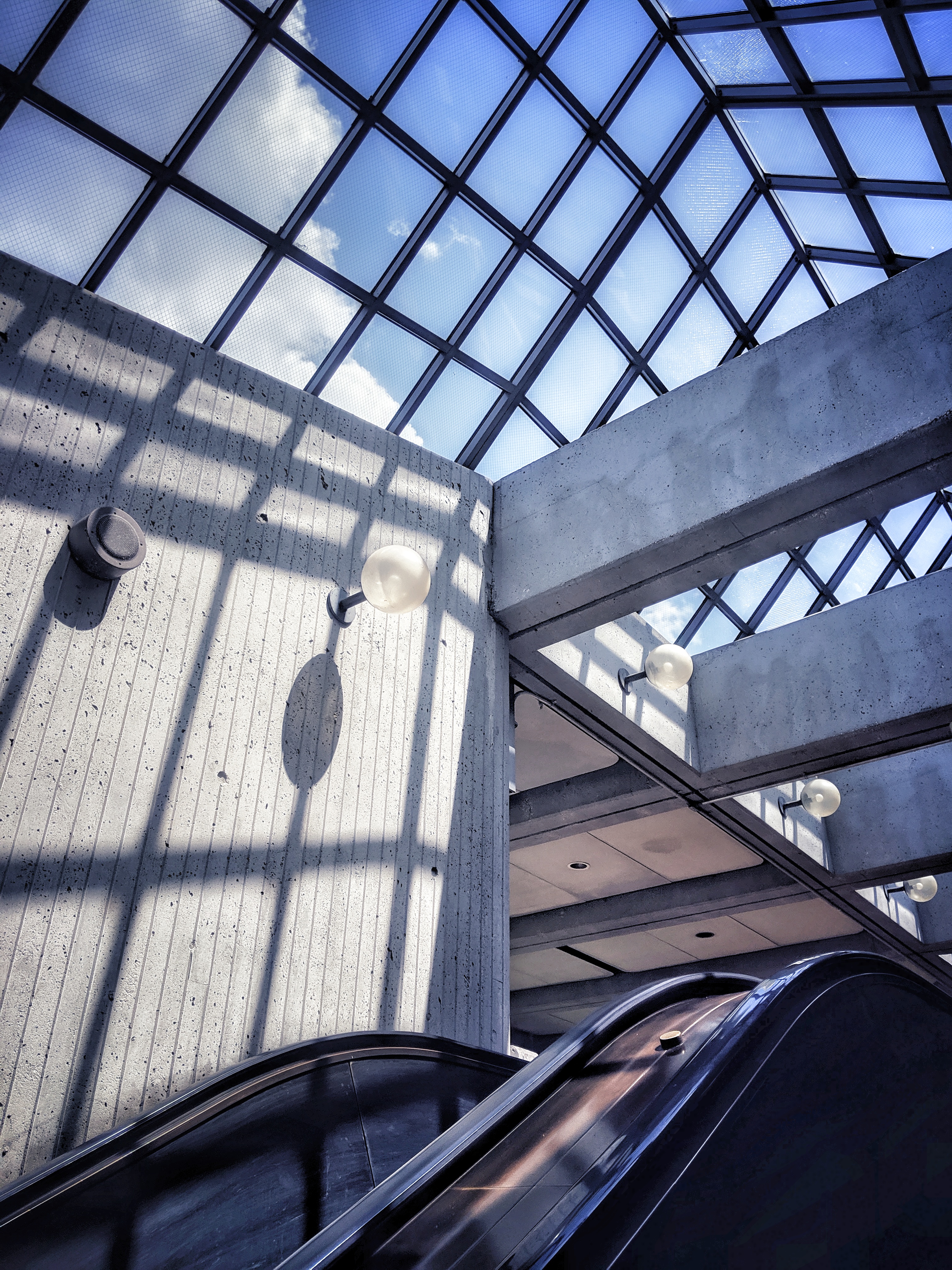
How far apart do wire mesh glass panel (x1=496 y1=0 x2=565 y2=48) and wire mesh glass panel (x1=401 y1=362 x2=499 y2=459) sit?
3.05m

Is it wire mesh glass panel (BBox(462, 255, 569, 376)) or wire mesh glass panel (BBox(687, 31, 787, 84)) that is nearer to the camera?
wire mesh glass panel (BBox(687, 31, 787, 84))

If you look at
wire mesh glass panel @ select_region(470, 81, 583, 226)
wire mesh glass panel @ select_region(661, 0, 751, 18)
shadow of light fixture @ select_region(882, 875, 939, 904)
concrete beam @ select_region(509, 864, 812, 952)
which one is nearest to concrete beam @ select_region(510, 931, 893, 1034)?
concrete beam @ select_region(509, 864, 812, 952)

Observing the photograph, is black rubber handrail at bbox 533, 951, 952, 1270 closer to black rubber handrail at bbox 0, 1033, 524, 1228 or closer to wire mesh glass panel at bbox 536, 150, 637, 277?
black rubber handrail at bbox 0, 1033, 524, 1228

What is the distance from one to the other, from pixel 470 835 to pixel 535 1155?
5.23 meters

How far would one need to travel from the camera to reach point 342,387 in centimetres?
862

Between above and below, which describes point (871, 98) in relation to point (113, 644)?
above

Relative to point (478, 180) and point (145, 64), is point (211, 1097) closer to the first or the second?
point (145, 64)

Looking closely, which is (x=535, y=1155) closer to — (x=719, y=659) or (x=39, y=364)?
(x=39, y=364)

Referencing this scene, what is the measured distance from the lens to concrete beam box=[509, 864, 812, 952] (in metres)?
16.6

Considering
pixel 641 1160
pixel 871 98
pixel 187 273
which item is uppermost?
pixel 871 98

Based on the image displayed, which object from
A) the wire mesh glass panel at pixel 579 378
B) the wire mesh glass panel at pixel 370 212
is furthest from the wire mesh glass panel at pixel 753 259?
the wire mesh glass panel at pixel 370 212

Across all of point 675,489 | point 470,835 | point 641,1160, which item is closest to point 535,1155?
point 641,1160

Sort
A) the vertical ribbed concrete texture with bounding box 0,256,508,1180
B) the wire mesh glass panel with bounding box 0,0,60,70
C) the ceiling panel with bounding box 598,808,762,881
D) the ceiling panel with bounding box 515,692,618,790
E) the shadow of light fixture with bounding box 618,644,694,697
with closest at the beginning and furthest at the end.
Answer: the vertical ribbed concrete texture with bounding box 0,256,508,1180, the wire mesh glass panel with bounding box 0,0,60,70, the shadow of light fixture with bounding box 618,644,694,697, the ceiling panel with bounding box 515,692,618,790, the ceiling panel with bounding box 598,808,762,881

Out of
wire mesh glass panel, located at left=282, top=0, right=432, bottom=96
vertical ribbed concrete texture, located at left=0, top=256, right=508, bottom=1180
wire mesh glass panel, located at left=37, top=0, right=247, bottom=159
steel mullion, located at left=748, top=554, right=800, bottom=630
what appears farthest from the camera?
steel mullion, located at left=748, top=554, right=800, bottom=630
